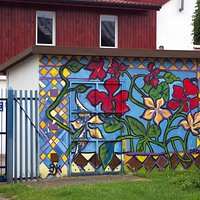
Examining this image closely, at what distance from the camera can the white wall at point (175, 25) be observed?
25.1 meters

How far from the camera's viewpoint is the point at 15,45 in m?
21.7

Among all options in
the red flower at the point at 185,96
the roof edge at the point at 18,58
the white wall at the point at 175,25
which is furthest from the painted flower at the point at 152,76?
the white wall at the point at 175,25

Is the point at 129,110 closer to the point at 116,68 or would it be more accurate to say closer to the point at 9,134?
the point at 116,68

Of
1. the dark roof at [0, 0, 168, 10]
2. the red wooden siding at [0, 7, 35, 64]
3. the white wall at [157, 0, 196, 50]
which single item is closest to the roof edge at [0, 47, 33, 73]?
the red wooden siding at [0, 7, 35, 64]

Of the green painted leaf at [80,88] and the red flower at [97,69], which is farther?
the red flower at [97,69]

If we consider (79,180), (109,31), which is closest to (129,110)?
(79,180)

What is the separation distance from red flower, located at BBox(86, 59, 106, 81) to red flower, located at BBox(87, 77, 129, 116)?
22 centimetres

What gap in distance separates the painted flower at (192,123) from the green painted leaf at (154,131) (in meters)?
0.71

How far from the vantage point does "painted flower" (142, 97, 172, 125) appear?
540 inches

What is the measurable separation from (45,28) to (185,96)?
9.89 metres

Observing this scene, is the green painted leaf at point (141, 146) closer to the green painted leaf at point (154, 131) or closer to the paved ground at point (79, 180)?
the green painted leaf at point (154, 131)

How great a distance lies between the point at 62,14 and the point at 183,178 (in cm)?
1258

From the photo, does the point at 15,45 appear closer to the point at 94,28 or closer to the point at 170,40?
the point at 94,28

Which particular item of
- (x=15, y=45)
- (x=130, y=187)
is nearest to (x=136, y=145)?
(x=130, y=187)
